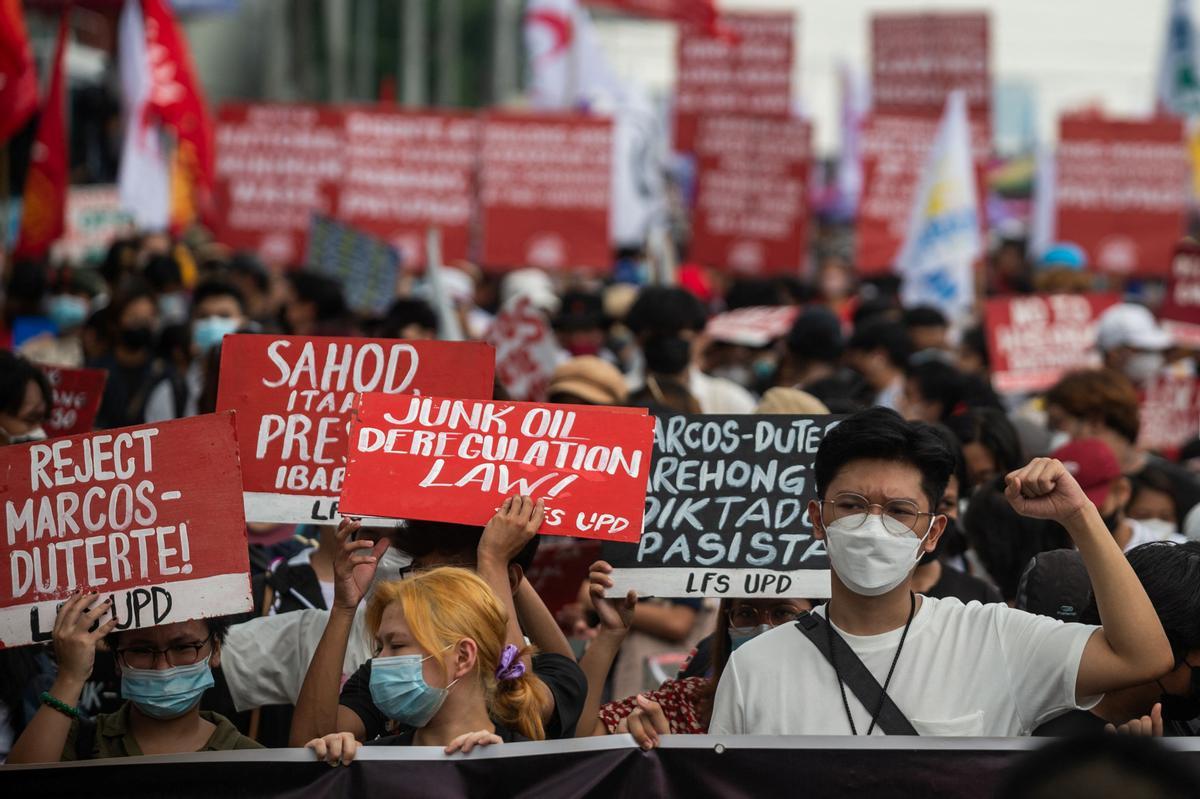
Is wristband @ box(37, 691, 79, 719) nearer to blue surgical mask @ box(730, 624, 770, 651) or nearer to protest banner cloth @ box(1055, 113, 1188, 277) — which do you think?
blue surgical mask @ box(730, 624, 770, 651)

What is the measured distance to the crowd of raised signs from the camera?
363 centimetres

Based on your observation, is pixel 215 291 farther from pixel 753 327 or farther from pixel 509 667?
pixel 509 667

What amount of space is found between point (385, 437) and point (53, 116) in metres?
8.96

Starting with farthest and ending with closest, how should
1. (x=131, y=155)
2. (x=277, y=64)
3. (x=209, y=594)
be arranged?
(x=277, y=64) < (x=131, y=155) < (x=209, y=594)

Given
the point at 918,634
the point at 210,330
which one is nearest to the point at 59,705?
the point at 918,634

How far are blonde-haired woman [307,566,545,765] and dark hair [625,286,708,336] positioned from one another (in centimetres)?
430

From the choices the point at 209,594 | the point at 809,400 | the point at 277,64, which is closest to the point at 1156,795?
the point at 209,594

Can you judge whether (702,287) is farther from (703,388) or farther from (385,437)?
(385,437)

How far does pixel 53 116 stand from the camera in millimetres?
12453

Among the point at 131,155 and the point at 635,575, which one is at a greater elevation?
A: the point at 131,155

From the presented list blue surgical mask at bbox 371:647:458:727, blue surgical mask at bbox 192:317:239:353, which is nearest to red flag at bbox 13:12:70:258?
blue surgical mask at bbox 192:317:239:353

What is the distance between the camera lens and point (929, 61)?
55.4 feet

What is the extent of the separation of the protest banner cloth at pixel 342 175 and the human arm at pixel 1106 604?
10.3 m

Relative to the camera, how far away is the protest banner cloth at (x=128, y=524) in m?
4.12
